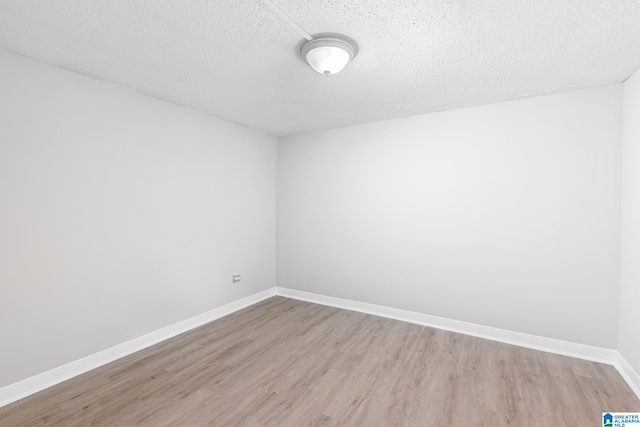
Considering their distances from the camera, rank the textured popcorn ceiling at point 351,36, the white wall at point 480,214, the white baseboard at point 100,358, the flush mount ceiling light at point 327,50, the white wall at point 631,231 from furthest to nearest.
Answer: the white wall at point 480,214 < the white wall at point 631,231 < the white baseboard at point 100,358 < the flush mount ceiling light at point 327,50 < the textured popcorn ceiling at point 351,36

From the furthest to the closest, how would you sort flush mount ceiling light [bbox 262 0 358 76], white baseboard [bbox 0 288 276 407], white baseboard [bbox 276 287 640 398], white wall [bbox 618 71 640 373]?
white baseboard [bbox 276 287 640 398] < white wall [bbox 618 71 640 373] < white baseboard [bbox 0 288 276 407] < flush mount ceiling light [bbox 262 0 358 76]

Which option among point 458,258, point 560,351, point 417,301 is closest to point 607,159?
point 458,258

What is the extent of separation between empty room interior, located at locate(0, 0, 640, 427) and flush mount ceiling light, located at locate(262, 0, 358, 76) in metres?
0.02

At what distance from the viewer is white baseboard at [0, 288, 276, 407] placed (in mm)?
1949

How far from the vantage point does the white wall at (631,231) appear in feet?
6.89

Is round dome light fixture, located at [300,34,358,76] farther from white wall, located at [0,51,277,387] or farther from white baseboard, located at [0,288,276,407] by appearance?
white baseboard, located at [0,288,276,407]

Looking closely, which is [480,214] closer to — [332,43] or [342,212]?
[342,212]

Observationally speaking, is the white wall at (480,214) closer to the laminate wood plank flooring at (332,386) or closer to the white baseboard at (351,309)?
the white baseboard at (351,309)

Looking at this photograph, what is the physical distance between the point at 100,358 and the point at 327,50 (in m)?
→ 3.18

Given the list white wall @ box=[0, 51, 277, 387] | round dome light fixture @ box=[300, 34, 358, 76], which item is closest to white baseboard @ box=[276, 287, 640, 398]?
white wall @ box=[0, 51, 277, 387]

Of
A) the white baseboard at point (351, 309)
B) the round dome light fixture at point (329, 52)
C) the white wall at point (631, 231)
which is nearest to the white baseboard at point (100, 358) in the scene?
the white baseboard at point (351, 309)

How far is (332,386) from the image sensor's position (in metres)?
2.12

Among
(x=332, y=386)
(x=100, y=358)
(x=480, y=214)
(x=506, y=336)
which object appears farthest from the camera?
(x=480, y=214)

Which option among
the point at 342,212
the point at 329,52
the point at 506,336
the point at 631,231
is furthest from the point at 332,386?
the point at 631,231
